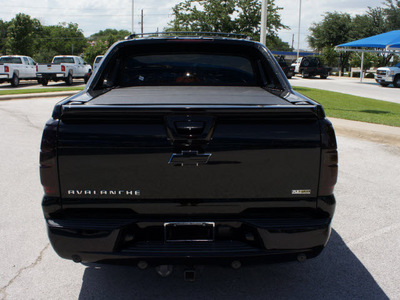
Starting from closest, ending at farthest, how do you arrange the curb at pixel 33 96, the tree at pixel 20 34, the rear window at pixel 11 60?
1. the curb at pixel 33 96
2. the rear window at pixel 11 60
3. the tree at pixel 20 34

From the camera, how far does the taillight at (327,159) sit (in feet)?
9.14

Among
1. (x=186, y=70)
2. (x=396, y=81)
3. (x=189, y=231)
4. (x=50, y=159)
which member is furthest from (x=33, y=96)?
(x=396, y=81)

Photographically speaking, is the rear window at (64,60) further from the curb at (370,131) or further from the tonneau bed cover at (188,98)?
the tonneau bed cover at (188,98)

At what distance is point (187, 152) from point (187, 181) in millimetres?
189

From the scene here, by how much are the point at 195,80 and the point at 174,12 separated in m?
19.8

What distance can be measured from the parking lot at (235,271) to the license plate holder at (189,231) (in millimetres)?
548

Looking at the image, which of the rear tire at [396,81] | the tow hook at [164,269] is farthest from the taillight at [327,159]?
the rear tire at [396,81]

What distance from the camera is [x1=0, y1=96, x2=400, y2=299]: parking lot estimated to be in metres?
3.34

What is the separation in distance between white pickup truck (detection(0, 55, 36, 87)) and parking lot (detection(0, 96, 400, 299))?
910 inches

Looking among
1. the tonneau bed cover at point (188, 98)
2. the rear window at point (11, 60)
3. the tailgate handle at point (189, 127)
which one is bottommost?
the tailgate handle at point (189, 127)

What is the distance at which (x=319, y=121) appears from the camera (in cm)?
282

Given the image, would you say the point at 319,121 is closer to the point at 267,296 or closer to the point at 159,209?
the point at 159,209

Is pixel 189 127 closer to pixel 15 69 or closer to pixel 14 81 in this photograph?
pixel 14 81

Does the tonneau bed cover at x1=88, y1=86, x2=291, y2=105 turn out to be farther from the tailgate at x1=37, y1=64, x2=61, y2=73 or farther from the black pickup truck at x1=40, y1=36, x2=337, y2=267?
the tailgate at x1=37, y1=64, x2=61, y2=73
